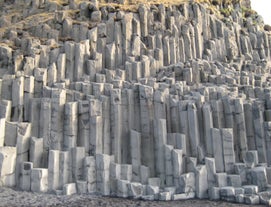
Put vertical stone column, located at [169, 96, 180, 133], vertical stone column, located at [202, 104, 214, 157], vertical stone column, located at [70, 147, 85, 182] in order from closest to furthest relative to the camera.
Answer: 1. vertical stone column, located at [70, 147, 85, 182]
2. vertical stone column, located at [202, 104, 214, 157]
3. vertical stone column, located at [169, 96, 180, 133]

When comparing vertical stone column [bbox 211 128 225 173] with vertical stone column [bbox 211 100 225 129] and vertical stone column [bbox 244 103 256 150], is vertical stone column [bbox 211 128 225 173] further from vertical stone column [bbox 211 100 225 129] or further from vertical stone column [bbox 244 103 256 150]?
vertical stone column [bbox 244 103 256 150]

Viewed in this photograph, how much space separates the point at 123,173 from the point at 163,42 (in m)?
8.27

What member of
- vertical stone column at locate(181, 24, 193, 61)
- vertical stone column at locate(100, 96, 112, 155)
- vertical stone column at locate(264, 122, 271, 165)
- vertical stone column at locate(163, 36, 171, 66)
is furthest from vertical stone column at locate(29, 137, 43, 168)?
vertical stone column at locate(181, 24, 193, 61)

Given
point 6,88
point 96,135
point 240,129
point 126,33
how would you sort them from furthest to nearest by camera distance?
1. point 126,33
2. point 6,88
3. point 240,129
4. point 96,135

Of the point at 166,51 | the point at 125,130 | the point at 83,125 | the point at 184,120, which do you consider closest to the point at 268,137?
the point at 184,120

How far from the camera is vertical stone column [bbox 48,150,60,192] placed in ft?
39.3

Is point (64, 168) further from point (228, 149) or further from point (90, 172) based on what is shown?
point (228, 149)

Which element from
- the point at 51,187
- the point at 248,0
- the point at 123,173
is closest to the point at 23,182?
the point at 51,187

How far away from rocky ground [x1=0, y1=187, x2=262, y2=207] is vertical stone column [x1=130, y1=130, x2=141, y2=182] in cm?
147

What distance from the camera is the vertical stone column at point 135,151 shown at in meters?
12.8

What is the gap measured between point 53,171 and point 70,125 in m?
1.84

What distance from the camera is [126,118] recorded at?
1389cm

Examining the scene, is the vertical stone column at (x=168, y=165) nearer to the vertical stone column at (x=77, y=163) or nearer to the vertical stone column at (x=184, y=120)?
the vertical stone column at (x=184, y=120)

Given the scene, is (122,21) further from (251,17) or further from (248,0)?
(248,0)
